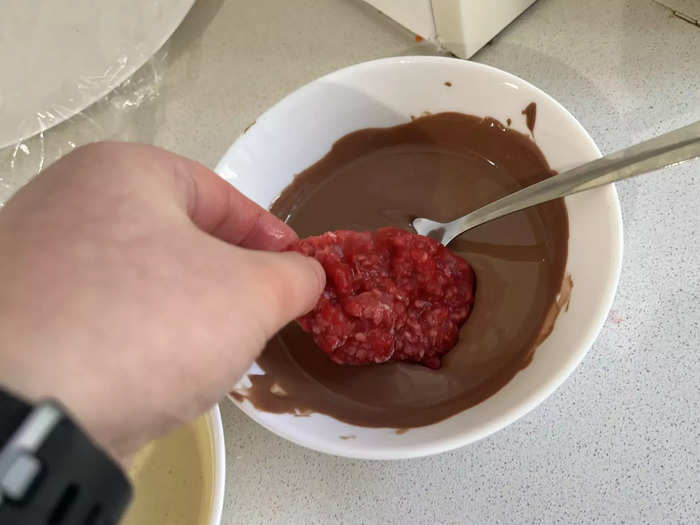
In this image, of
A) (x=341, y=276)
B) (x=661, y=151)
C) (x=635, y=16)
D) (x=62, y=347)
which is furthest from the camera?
(x=635, y=16)

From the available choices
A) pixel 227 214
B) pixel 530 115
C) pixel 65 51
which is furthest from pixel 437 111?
pixel 65 51

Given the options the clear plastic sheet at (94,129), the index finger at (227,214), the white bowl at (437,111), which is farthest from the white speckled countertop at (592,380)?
the index finger at (227,214)

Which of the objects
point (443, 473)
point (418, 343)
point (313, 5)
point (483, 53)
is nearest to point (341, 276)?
point (418, 343)

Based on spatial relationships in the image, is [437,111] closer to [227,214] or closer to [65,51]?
[227,214]

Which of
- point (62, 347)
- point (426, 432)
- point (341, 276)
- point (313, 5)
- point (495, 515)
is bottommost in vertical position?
point (495, 515)

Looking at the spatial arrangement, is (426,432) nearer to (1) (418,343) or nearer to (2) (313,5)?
(1) (418,343)

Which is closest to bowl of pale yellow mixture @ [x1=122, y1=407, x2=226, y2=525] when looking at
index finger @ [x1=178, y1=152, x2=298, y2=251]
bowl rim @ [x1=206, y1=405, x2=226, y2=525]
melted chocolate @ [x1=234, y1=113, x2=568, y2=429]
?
bowl rim @ [x1=206, y1=405, x2=226, y2=525]
